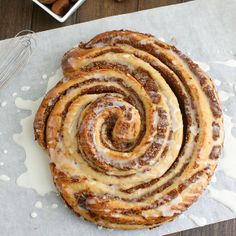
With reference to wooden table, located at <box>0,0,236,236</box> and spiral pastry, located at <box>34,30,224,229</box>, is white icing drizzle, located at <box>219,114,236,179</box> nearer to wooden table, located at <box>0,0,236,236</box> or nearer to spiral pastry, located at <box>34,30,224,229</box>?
spiral pastry, located at <box>34,30,224,229</box>

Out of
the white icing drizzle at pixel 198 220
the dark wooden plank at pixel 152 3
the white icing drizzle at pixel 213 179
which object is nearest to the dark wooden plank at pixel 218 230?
the white icing drizzle at pixel 198 220

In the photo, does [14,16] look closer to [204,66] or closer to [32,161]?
[32,161]

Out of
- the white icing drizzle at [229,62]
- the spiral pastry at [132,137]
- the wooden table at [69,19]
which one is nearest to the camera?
the spiral pastry at [132,137]

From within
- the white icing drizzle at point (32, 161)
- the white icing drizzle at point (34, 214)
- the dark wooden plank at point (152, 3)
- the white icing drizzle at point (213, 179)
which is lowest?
the white icing drizzle at point (34, 214)

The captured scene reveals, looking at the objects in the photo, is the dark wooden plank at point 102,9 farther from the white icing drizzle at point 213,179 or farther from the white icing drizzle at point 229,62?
the white icing drizzle at point 213,179

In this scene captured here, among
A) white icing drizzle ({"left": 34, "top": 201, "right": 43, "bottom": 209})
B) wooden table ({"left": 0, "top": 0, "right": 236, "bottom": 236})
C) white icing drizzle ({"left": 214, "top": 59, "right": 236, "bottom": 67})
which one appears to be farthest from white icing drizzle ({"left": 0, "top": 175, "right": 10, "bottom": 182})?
white icing drizzle ({"left": 214, "top": 59, "right": 236, "bottom": 67})

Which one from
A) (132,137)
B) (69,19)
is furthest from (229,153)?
Result: (69,19)
